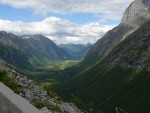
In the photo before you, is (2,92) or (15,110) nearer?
(15,110)

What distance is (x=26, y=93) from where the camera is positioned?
21.6m

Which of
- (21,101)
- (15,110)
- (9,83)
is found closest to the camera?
(15,110)

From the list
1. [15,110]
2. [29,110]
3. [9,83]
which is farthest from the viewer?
[9,83]

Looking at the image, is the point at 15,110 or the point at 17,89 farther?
the point at 17,89

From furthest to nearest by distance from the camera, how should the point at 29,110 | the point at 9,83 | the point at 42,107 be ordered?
the point at 9,83 < the point at 42,107 < the point at 29,110

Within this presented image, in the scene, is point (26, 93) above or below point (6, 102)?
below

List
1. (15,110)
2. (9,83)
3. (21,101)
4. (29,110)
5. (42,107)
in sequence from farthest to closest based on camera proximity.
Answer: (9,83)
(42,107)
(21,101)
(29,110)
(15,110)

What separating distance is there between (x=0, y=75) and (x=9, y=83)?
52.3 inches

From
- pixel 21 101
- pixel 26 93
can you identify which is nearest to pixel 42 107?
pixel 26 93

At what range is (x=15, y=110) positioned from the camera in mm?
6535

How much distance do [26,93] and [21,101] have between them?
14.3m

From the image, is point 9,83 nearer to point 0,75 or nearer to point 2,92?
point 0,75

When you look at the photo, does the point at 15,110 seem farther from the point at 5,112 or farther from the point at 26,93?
the point at 26,93

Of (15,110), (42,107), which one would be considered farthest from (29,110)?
(42,107)
